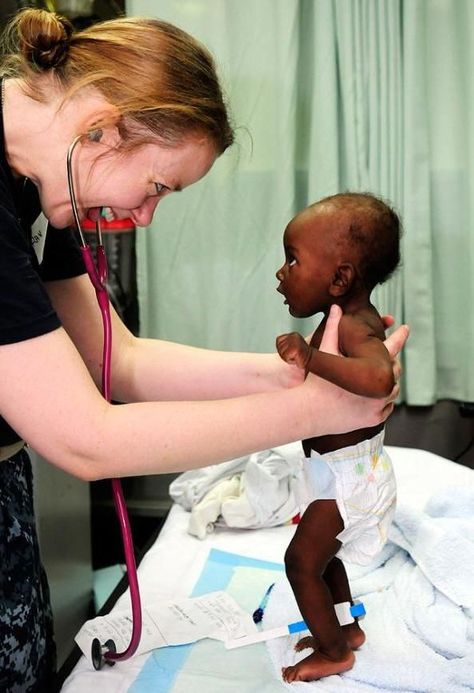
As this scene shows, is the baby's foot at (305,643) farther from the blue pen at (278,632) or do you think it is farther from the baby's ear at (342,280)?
the baby's ear at (342,280)

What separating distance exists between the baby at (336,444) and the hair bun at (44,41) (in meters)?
0.44

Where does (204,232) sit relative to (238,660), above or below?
above

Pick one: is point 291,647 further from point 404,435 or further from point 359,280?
point 404,435

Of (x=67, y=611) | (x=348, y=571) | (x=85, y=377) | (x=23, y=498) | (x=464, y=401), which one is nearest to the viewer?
(x=85, y=377)

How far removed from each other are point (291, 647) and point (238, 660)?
9 centimetres

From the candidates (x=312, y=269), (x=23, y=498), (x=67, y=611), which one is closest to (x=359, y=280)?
(x=312, y=269)

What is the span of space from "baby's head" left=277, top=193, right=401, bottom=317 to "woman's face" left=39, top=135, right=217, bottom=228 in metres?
0.21

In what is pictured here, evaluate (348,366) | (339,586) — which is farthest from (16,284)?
(339,586)

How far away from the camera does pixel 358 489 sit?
1181 millimetres

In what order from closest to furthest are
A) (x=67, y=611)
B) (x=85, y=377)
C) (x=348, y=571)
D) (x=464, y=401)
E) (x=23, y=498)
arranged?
(x=85, y=377)
(x=23, y=498)
(x=348, y=571)
(x=67, y=611)
(x=464, y=401)

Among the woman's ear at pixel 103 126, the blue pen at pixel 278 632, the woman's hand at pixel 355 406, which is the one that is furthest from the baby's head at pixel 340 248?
the blue pen at pixel 278 632

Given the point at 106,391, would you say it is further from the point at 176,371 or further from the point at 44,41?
the point at 44,41

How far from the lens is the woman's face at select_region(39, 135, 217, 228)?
980mm

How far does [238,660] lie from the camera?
1264 mm
